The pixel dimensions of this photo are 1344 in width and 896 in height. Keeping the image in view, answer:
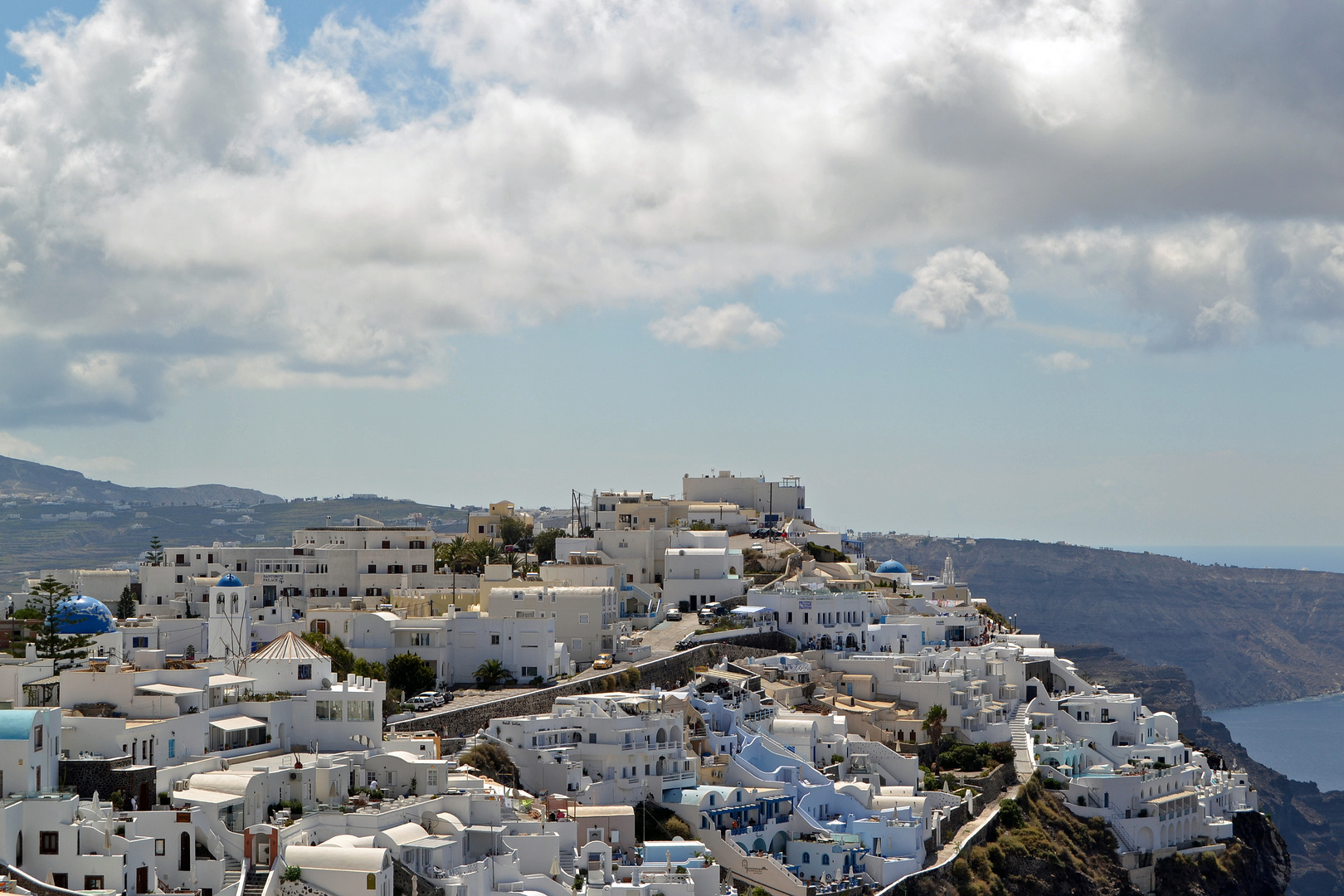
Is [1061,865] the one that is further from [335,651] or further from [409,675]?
[335,651]

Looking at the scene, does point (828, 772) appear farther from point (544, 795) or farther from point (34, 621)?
point (34, 621)

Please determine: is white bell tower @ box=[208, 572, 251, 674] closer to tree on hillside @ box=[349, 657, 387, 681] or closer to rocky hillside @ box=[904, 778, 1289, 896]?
tree on hillside @ box=[349, 657, 387, 681]

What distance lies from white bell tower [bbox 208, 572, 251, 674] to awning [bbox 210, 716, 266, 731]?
14.8 meters

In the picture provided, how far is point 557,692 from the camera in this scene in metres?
66.9

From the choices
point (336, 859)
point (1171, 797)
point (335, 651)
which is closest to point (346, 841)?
point (336, 859)

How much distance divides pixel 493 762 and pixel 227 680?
9.09 meters

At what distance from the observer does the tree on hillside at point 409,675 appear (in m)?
66.7

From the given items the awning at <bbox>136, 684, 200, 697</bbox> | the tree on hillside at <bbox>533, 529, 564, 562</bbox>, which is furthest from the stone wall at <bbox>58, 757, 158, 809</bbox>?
the tree on hillside at <bbox>533, 529, 564, 562</bbox>

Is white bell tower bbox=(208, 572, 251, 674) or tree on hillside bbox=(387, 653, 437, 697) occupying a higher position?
white bell tower bbox=(208, 572, 251, 674)

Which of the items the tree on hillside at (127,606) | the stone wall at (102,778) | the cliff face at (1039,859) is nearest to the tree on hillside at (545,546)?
the tree on hillside at (127,606)

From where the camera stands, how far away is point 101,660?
54.2m

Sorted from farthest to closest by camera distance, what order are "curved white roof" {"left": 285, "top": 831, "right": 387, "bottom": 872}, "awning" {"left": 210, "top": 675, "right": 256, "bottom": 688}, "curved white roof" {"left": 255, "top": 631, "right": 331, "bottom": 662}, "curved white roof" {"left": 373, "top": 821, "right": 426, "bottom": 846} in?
"curved white roof" {"left": 255, "top": 631, "right": 331, "bottom": 662} < "awning" {"left": 210, "top": 675, "right": 256, "bottom": 688} < "curved white roof" {"left": 373, "top": 821, "right": 426, "bottom": 846} < "curved white roof" {"left": 285, "top": 831, "right": 387, "bottom": 872}

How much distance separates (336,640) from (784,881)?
21.8 meters

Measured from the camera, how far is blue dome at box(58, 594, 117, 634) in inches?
2452
